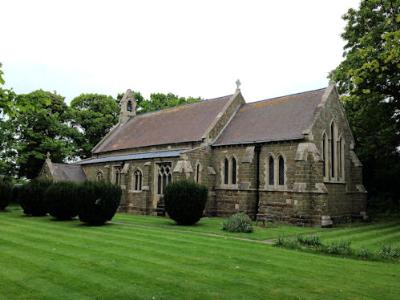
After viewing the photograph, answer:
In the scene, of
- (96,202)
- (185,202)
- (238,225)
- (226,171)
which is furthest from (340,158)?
(96,202)

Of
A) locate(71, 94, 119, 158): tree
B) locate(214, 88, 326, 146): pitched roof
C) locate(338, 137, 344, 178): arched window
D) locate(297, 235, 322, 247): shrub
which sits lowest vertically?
locate(297, 235, 322, 247): shrub

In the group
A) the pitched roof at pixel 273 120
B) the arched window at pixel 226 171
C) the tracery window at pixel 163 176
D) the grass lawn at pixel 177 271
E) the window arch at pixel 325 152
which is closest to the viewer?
the grass lawn at pixel 177 271

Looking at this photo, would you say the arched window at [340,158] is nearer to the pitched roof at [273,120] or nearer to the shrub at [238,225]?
the pitched roof at [273,120]

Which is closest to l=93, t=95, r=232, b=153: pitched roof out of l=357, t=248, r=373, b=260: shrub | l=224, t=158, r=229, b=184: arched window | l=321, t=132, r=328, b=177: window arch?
l=224, t=158, r=229, b=184: arched window

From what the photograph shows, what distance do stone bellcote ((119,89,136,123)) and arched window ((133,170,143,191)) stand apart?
1381 centimetres

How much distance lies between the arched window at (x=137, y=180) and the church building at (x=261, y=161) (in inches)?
3.5

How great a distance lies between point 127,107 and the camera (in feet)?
147

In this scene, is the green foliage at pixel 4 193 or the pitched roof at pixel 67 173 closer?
Result: the green foliage at pixel 4 193

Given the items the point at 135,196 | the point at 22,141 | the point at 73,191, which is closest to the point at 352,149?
the point at 135,196

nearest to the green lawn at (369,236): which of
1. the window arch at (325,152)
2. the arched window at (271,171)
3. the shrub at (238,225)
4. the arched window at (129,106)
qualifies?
the shrub at (238,225)

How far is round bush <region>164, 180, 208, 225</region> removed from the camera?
2130 centimetres

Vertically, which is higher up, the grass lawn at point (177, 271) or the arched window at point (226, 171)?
the arched window at point (226, 171)

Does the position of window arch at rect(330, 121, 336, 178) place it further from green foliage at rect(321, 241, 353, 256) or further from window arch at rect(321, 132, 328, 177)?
green foliage at rect(321, 241, 353, 256)

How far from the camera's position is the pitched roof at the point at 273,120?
955 inches
